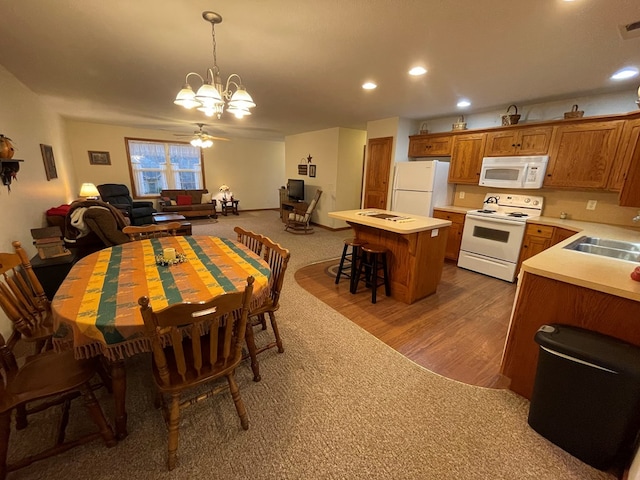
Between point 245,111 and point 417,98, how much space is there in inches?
103

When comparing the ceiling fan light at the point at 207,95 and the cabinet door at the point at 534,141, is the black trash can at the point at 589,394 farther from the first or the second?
the cabinet door at the point at 534,141

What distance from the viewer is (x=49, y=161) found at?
423 centimetres

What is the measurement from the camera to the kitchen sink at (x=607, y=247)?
88.5 inches

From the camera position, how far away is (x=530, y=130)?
3.52m

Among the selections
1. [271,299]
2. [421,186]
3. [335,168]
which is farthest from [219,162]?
[271,299]

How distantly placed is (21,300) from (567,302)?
330 cm

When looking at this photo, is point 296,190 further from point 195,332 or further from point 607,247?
point 195,332

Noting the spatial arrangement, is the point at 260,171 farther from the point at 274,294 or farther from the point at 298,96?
the point at 274,294

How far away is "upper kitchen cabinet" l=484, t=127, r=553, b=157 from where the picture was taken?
343 centimetres

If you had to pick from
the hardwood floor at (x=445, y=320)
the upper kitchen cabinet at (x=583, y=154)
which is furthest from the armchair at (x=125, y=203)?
the upper kitchen cabinet at (x=583, y=154)

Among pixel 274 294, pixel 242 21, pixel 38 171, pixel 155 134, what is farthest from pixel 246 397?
pixel 155 134

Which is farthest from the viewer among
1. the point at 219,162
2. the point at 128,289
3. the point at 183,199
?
the point at 219,162

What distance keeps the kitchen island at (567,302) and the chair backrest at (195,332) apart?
1.72 meters

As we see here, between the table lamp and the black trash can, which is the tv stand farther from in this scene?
the black trash can
